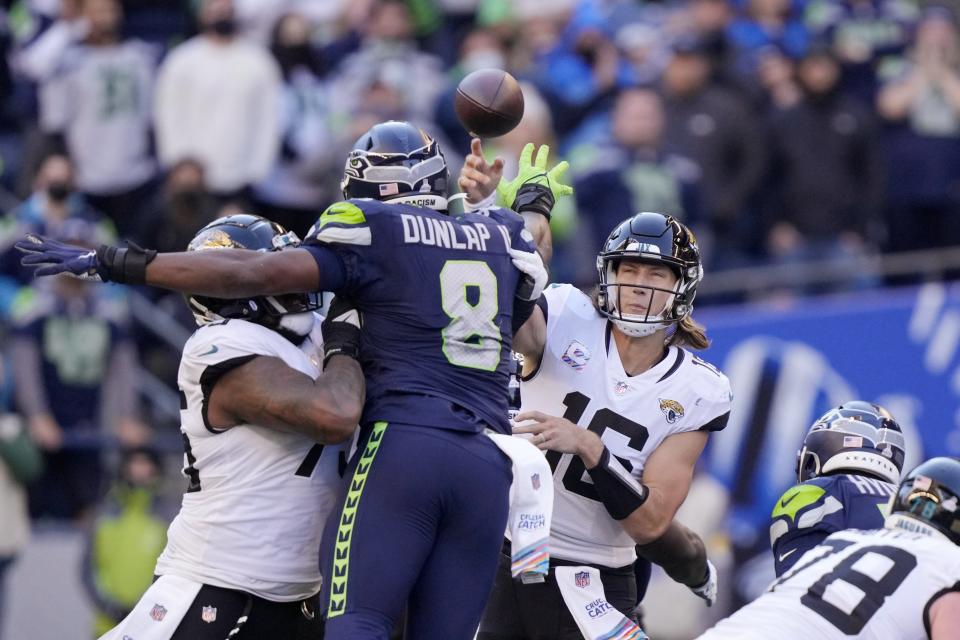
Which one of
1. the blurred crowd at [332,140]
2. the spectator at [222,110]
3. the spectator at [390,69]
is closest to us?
the blurred crowd at [332,140]

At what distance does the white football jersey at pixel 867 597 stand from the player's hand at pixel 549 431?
37.0 inches

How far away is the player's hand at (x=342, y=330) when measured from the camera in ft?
18.6

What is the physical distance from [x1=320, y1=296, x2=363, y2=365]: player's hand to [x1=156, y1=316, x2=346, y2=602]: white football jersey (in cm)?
18

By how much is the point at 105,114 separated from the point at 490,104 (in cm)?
693

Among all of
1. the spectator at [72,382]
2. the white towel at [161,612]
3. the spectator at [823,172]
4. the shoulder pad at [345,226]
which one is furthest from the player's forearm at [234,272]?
the spectator at [823,172]

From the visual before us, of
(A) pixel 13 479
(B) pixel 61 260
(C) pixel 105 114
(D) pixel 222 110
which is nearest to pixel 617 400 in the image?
(B) pixel 61 260

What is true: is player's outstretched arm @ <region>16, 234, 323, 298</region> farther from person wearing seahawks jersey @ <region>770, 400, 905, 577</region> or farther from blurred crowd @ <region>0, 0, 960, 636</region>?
blurred crowd @ <region>0, 0, 960, 636</region>

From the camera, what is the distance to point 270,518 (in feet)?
19.0

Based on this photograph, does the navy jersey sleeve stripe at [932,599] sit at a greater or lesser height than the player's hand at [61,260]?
lesser

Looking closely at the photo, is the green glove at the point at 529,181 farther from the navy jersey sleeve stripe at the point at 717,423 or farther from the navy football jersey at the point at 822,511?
the navy football jersey at the point at 822,511

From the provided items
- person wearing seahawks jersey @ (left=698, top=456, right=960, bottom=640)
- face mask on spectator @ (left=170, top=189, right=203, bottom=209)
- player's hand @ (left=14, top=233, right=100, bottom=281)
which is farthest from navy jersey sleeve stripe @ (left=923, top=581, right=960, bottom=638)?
face mask on spectator @ (left=170, top=189, right=203, bottom=209)

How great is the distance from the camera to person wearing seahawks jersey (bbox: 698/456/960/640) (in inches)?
207

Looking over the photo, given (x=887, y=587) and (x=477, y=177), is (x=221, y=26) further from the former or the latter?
(x=887, y=587)

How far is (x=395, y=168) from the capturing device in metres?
5.86
